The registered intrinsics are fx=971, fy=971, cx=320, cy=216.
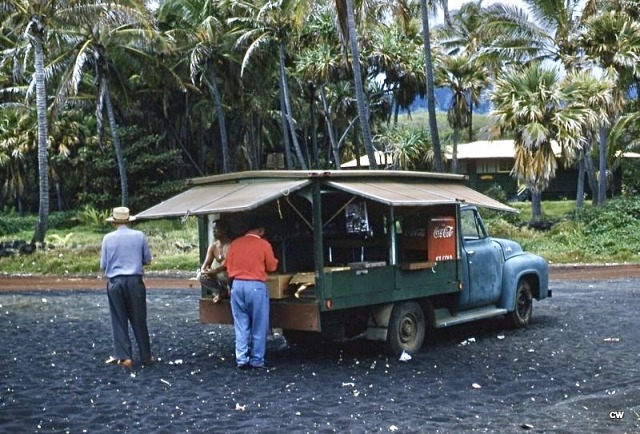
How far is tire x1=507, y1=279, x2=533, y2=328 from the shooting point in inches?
573

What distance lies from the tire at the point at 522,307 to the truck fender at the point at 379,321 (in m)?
2.96

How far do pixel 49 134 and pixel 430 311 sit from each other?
1364 inches

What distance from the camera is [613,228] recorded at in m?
30.0

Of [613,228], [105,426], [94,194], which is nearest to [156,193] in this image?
[94,194]

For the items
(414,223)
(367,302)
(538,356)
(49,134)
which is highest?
(49,134)

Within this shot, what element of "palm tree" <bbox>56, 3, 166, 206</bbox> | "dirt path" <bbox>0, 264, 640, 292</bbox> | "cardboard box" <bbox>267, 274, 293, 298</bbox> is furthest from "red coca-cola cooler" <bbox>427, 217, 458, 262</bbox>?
"palm tree" <bbox>56, 3, 166, 206</bbox>

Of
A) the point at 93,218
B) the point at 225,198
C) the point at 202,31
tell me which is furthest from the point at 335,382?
the point at 93,218

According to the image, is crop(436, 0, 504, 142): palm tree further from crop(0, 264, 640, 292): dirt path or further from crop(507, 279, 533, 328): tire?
crop(507, 279, 533, 328): tire

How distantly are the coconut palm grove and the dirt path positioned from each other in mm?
4661

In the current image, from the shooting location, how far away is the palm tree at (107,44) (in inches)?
1259

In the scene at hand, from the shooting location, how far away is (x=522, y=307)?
1484cm

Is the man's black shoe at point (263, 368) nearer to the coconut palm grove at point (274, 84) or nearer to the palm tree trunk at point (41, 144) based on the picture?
the coconut palm grove at point (274, 84)

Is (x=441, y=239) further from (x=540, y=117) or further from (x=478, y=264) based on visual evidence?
(x=540, y=117)

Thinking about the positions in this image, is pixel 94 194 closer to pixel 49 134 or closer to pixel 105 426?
pixel 49 134
